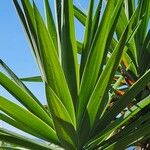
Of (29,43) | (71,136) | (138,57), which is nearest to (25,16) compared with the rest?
(29,43)

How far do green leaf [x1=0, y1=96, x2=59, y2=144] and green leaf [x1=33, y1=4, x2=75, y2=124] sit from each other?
116 mm

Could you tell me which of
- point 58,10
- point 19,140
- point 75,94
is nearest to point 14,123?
point 19,140

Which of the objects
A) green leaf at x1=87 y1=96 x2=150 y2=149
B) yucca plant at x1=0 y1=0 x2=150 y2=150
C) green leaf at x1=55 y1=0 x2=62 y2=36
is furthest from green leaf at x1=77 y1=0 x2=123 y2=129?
green leaf at x1=55 y1=0 x2=62 y2=36

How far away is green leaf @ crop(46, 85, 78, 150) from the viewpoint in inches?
51.0

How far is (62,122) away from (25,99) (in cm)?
24

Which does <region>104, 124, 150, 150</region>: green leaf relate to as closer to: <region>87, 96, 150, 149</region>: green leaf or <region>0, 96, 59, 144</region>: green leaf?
<region>87, 96, 150, 149</region>: green leaf

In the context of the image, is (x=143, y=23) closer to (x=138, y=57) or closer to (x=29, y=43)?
(x=138, y=57)

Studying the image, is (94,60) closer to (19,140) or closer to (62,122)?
(62,122)

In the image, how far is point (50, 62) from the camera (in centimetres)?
143

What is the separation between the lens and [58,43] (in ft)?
5.57

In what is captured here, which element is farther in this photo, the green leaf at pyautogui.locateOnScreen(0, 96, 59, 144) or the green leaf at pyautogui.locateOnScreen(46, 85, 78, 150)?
the green leaf at pyautogui.locateOnScreen(0, 96, 59, 144)

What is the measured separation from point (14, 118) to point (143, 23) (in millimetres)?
947

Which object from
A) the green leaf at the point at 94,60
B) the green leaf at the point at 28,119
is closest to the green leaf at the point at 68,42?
the green leaf at the point at 94,60

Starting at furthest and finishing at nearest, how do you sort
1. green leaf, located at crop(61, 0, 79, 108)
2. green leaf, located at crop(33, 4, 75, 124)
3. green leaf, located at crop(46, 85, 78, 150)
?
1. green leaf, located at crop(61, 0, 79, 108)
2. green leaf, located at crop(33, 4, 75, 124)
3. green leaf, located at crop(46, 85, 78, 150)
